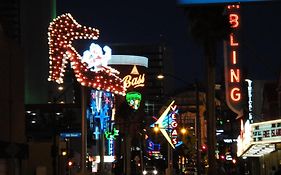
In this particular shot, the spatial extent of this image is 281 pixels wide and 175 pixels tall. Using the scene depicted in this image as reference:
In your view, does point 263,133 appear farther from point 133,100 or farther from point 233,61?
point 133,100

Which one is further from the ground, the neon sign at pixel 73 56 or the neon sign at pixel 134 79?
the neon sign at pixel 134 79

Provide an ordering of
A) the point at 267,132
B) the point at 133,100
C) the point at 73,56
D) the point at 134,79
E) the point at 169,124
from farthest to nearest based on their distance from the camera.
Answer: the point at 134,79
the point at 133,100
the point at 169,124
the point at 267,132
the point at 73,56

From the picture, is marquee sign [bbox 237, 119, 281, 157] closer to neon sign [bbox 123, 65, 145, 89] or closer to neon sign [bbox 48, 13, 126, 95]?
neon sign [bbox 48, 13, 126, 95]

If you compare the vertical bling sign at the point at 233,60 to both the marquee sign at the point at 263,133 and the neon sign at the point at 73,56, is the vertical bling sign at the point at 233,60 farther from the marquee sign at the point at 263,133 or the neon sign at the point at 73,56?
the neon sign at the point at 73,56

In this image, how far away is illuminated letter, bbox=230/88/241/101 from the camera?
45.6 metres

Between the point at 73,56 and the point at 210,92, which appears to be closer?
the point at 210,92

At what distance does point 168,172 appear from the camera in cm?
5978

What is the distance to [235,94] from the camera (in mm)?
46031

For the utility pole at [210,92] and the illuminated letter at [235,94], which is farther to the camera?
the illuminated letter at [235,94]

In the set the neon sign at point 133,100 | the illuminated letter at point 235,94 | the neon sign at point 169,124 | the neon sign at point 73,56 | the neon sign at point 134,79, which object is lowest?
the neon sign at point 169,124

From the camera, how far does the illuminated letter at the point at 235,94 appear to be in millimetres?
45562

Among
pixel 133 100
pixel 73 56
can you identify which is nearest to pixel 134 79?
pixel 133 100

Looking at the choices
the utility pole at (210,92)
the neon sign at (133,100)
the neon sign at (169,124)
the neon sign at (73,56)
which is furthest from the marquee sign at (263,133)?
the neon sign at (133,100)

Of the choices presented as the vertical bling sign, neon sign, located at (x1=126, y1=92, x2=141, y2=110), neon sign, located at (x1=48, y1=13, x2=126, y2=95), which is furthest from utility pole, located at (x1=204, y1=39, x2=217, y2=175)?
neon sign, located at (x1=126, y1=92, x2=141, y2=110)
